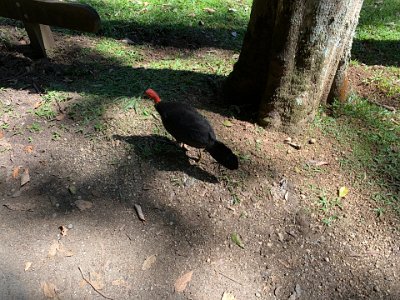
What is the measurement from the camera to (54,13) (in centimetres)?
418

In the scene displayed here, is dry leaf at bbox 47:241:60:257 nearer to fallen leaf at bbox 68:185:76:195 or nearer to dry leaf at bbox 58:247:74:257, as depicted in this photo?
dry leaf at bbox 58:247:74:257

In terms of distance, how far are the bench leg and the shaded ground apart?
3.97 ft

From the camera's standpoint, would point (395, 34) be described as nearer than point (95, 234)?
No

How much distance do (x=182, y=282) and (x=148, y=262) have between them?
33 cm

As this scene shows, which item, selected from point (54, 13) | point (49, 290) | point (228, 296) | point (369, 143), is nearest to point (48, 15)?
point (54, 13)

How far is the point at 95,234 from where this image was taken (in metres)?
3.12

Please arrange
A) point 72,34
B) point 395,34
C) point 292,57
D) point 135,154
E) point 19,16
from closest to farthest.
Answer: point 292,57 → point 135,154 → point 19,16 → point 72,34 → point 395,34

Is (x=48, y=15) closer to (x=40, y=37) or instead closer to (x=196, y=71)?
(x=40, y=37)

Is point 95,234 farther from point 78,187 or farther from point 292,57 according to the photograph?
point 292,57

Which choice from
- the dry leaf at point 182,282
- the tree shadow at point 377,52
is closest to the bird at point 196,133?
the dry leaf at point 182,282

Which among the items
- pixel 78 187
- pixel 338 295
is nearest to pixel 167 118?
pixel 78 187

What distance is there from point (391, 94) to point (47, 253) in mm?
4220

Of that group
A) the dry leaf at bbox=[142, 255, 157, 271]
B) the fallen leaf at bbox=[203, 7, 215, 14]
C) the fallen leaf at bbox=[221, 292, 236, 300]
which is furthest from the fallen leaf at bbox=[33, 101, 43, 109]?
the fallen leaf at bbox=[203, 7, 215, 14]

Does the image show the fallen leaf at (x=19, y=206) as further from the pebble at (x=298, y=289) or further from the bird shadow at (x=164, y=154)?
the pebble at (x=298, y=289)
